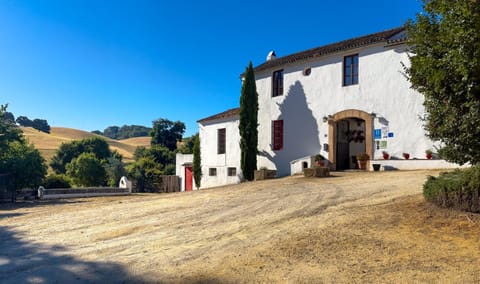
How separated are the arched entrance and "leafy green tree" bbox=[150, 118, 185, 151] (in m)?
47.2

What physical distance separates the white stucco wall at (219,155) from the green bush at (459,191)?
1641 centimetres

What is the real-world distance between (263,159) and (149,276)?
17.5m

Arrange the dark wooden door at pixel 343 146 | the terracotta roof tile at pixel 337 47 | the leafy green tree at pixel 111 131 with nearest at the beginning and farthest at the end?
the terracotta roof tile at pixel 337 47
the dark wooden door at pixel 343 146
the leafy green tree at pixel 111 131

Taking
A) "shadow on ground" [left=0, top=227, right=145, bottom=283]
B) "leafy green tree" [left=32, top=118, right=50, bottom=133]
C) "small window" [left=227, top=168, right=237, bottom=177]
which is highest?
"leafy green tree" [left=32, top=118, right=50, bottom=133]

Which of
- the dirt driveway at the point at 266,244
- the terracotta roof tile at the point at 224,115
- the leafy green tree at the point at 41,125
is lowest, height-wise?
the dirt driveway at the point at 266,244

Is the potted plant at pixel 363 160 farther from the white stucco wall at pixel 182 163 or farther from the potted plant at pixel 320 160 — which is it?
the white stucco wall at pixel 182 163

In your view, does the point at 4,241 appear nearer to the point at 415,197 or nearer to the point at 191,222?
the point at 191,222

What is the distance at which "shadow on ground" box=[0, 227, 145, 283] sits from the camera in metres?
4.91

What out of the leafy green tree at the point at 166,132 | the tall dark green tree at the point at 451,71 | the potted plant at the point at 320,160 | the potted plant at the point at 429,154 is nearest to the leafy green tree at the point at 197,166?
the potted plant at the point at 320,160

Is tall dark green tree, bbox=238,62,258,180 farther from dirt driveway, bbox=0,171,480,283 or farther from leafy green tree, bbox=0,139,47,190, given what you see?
dirt driveway, bbox=0,171,480,283

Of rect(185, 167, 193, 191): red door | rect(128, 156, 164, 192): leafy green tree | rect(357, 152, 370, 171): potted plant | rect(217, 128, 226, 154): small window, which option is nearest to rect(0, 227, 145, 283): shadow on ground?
rect(357, 152, 370, 171): potted plant

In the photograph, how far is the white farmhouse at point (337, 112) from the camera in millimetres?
16070

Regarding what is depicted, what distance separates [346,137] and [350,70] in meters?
3.66

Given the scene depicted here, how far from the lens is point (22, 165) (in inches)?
717
